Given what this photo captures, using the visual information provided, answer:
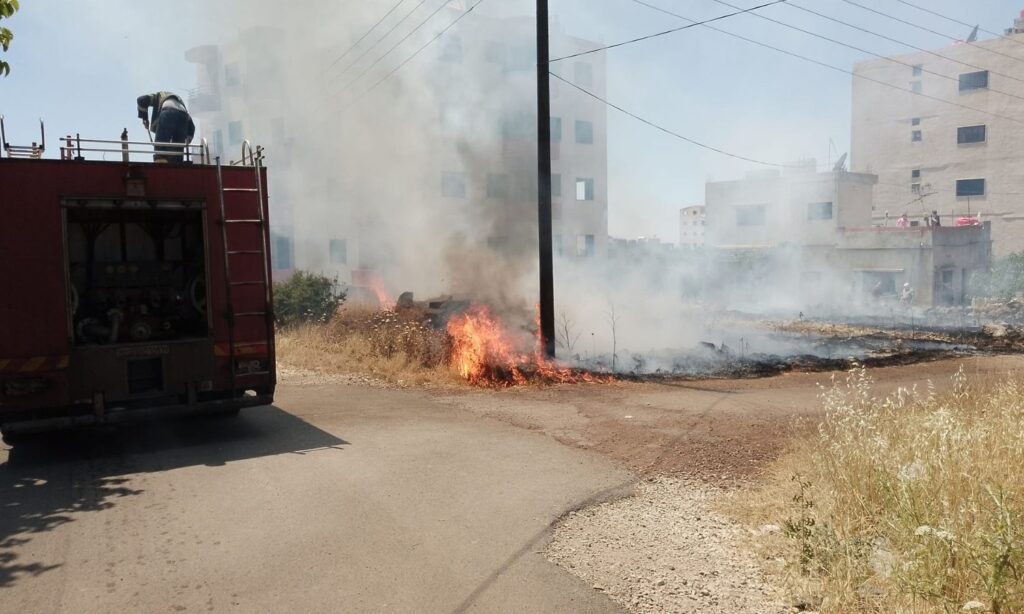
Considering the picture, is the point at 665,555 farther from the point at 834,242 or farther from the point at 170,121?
the point at 834,242

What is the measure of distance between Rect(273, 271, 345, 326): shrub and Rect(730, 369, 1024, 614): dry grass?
1338 cm

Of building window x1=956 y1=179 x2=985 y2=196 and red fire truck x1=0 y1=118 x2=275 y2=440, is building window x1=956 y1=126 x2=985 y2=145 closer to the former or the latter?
building window x1=956 y1=179 x2=985 y2=196

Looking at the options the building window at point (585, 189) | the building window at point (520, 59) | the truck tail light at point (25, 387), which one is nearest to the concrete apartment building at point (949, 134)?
the building window at point (585, 189)

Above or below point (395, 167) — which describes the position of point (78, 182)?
below

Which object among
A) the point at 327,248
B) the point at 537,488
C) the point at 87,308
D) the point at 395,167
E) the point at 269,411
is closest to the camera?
the point at 537,488

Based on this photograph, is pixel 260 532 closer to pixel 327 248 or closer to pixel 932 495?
pixel 932 495

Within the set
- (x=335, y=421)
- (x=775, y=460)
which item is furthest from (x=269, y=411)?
(x=775, y=460)

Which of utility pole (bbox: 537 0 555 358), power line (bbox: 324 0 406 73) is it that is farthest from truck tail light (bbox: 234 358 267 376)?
power line (bbox: 324 0 406 73)

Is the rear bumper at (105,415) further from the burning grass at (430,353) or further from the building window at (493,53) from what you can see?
the building window at (493,53)

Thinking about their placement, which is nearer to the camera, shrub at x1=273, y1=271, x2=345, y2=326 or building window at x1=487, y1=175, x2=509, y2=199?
shrub at x1=273, y1=271, x2=345, y2=326

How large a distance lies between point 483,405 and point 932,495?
19.6 feet

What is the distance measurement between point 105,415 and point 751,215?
3902 centimetres

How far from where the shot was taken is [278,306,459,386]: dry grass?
11.5m

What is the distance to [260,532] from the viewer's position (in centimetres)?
466
